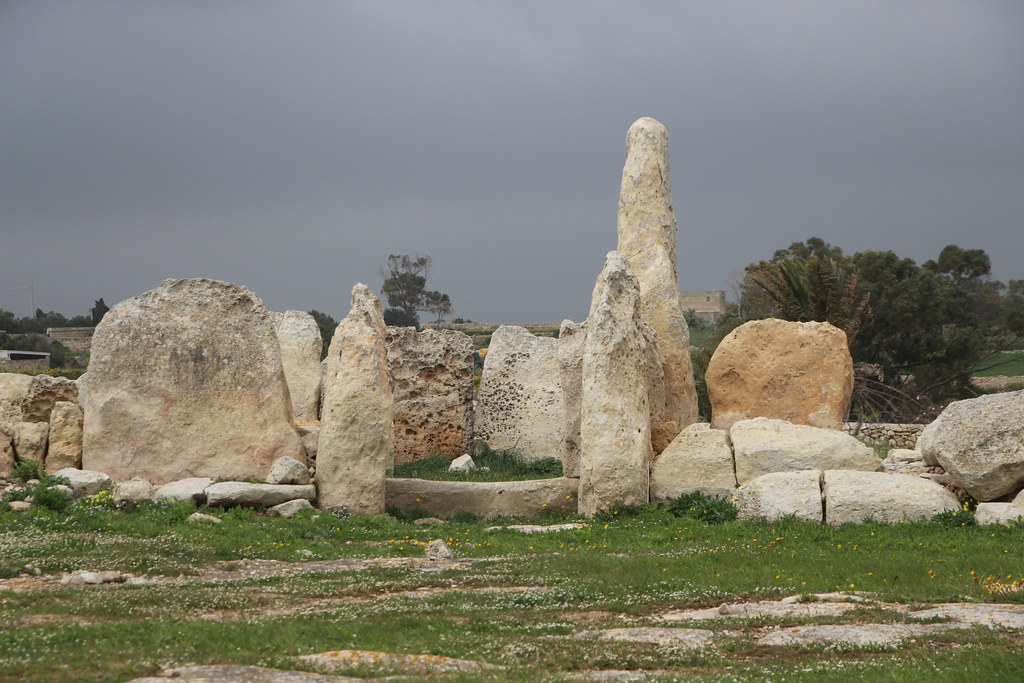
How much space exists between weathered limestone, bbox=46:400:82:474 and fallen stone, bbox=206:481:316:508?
353 centimetres

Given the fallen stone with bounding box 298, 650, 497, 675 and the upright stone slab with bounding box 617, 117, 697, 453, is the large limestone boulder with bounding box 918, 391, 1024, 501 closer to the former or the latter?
the upright stone slab with bounding box 617, 117, 697, 453

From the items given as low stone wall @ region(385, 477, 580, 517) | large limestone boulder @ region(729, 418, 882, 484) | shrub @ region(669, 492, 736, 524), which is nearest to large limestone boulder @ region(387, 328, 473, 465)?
low stone wall @ region(385, 477, 580, 517)

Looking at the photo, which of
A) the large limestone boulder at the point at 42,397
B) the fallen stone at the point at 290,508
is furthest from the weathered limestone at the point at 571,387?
the large limestone boulder at the point at 42,397

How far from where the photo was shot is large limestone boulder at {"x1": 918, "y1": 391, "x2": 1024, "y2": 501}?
1806cm

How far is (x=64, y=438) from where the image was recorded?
2164 centimetres

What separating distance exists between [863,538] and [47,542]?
11603 mm

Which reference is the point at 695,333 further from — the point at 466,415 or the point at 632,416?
the point at 632,416

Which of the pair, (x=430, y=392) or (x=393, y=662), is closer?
(x=393, y=662)

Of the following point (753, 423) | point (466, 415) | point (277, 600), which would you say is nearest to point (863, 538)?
point (753, 423)

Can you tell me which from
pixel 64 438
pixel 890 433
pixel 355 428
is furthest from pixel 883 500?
pixel 64 438

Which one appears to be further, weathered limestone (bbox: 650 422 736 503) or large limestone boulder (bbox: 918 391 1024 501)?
weathered limestone (bbox: 650 422 736 503)

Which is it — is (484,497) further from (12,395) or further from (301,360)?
(301,360)

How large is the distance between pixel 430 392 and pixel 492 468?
312 centimetres

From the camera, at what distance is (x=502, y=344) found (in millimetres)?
30141
